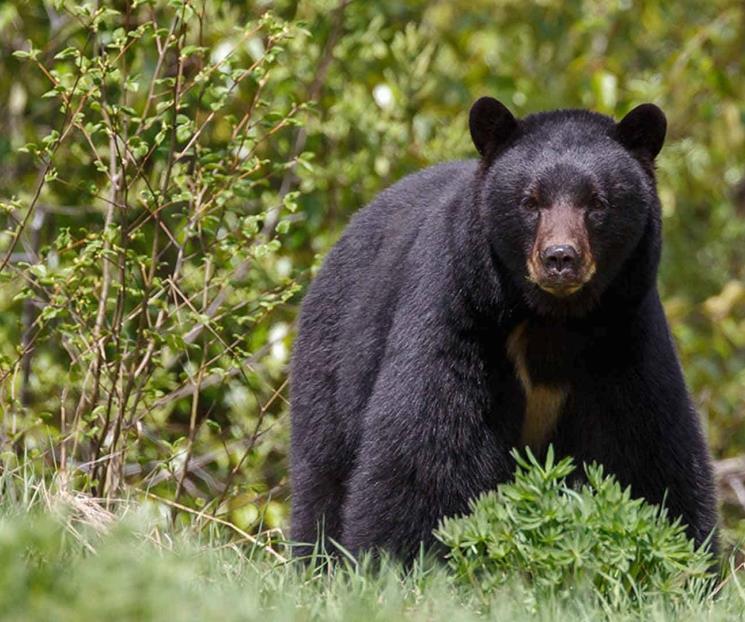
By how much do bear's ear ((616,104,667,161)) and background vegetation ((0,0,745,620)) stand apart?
1308 mm

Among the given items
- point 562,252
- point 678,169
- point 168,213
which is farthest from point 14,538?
point 678,169

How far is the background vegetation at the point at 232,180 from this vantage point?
6.07 meters

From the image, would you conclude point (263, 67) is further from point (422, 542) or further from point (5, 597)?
point (5, 597)

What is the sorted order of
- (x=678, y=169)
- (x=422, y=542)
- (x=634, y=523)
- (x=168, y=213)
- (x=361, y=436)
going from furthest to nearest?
(x=678, y=169)
(x=168, y=213)
(x=361, y=436)
(x=422, y=542)
(x=634, y=523)

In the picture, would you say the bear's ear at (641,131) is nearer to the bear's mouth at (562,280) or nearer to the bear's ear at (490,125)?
the bear's ear at (490,125)

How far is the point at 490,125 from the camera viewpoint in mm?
5742

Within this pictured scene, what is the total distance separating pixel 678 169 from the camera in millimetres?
11773

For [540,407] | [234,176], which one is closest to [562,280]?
[540,407]

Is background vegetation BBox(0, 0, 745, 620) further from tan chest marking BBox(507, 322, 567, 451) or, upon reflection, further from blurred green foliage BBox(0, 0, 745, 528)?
tan chest marking BBox(507, 322, 567, 451)

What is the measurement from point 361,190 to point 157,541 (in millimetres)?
4853

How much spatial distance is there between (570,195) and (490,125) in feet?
1.53

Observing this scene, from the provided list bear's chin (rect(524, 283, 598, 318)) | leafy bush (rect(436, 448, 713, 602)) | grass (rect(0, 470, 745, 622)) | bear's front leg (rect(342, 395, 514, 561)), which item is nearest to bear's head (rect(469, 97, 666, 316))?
bear's chin (rect(524, 283, 598, 318))

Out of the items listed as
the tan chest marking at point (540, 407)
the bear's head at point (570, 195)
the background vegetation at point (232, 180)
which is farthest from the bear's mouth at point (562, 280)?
the background vegetation at point (232, 180)

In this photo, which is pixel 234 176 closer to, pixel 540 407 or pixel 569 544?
pixel 540 407
